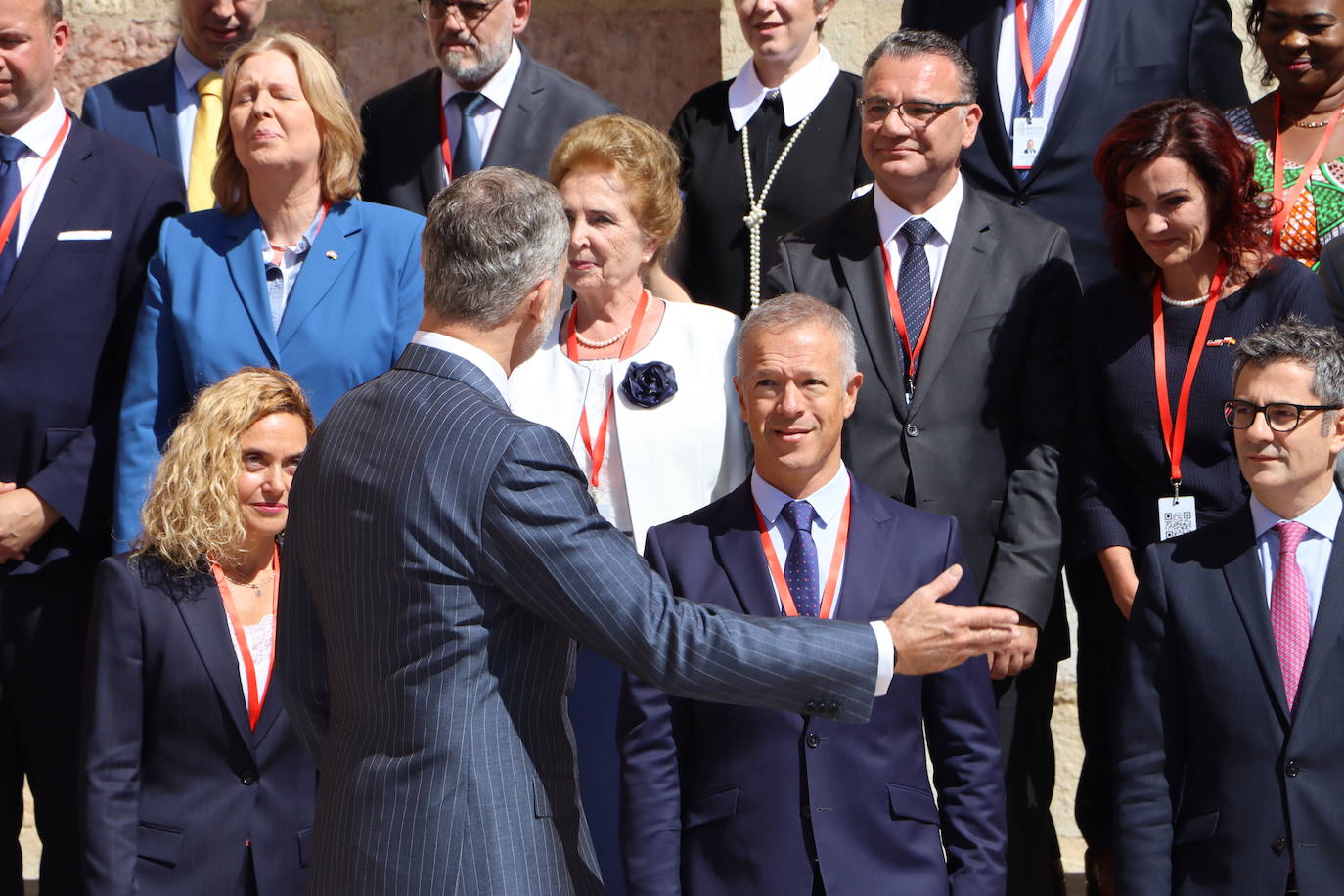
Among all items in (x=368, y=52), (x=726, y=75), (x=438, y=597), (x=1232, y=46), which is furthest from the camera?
(x=368, y=52)

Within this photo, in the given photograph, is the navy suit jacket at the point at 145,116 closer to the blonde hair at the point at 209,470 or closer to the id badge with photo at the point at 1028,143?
the blonde hair at the point at 209,470

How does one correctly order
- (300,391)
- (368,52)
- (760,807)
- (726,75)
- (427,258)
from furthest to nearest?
(368,52) → (726,75) → (300,391) → (760,807) → (427,258)

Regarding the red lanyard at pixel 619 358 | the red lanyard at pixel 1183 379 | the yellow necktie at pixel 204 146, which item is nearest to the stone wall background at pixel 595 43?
the yellow necktie at pixel 204 146

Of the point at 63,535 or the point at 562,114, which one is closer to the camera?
the point at 63,535

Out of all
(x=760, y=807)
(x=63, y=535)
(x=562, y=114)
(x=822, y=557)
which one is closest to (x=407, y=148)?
(x=562, y=114)

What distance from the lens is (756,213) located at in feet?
15.5

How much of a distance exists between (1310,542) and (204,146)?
3.12 m

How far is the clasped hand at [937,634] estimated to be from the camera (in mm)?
2826

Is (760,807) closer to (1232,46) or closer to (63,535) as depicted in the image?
(63,535)

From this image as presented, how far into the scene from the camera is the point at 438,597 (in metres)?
2.61

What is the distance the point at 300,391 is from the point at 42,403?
752 mm

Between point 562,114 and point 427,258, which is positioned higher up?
point 562,114

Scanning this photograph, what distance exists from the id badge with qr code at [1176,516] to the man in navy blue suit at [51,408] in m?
2.60

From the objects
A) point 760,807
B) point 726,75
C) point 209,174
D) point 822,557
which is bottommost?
point 760,807
